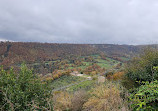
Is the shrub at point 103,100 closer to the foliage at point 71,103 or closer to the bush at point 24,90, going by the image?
the foliage at point 71,103

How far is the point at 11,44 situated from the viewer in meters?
49.1

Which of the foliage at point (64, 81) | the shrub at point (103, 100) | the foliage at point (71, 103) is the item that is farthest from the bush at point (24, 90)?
the foliage at point (64, 81)

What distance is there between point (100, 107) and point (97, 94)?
0.60 m

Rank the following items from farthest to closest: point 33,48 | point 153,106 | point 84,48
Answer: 1. point 84,48
2. point 33,48
3. point 153,106

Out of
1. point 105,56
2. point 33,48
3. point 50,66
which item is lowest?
point 50,66

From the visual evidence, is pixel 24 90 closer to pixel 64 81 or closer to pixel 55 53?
pixel 64 81

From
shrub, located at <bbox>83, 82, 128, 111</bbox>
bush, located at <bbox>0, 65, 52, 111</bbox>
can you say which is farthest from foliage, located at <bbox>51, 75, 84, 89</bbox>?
bush, located at <bbox>0, 65, 52, 111</bbox>

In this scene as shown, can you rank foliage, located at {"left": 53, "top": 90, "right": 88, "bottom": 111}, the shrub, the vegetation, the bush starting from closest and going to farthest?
1. the vegetation
2. the bush
3. the shrub
4. foliage, located at {"left": 53, "top": 90, "right": 88, "bottom": 111}

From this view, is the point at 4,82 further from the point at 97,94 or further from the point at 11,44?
the point at 11,44

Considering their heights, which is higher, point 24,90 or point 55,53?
point 24,90

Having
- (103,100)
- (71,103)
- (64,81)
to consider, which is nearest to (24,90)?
(71,103)

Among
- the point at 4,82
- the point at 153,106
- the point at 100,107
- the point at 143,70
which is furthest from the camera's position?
the point at 143,70

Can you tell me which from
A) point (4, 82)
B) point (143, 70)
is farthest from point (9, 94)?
point (143, 70)

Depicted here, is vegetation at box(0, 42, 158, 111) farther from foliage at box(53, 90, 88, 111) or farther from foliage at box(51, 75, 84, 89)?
foliage at box(51, 75, 84, 89)
